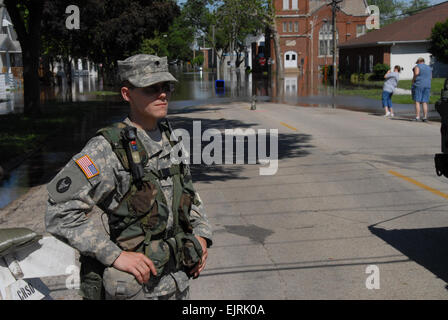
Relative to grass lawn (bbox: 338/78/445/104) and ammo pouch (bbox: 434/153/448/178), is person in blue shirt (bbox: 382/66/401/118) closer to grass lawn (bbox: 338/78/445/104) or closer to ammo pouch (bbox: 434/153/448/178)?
grass lawn (bbox: 338/78/445/104)

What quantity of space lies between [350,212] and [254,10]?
48.7 metres

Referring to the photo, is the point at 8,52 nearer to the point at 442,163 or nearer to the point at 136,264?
the point at 442,163

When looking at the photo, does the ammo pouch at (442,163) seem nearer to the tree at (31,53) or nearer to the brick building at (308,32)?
the tree at (31,53)

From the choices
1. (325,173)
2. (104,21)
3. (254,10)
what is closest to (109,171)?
(325,173)

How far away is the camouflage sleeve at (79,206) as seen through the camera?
2662mm

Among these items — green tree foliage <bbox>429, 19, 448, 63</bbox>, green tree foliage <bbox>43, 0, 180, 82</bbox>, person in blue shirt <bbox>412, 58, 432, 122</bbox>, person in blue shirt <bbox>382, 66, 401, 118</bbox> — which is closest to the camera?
person in blue shirt <bbox>412, 58, 432, 122</bbox>

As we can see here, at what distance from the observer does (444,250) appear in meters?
6.34

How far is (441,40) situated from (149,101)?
40.9m

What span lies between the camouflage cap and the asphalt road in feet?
9.20

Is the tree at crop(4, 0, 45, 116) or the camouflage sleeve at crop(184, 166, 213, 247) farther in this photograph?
the tree at crop(4, 0, 45, 116)

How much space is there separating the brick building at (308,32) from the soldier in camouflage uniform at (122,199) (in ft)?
277

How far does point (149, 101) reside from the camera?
116 inches

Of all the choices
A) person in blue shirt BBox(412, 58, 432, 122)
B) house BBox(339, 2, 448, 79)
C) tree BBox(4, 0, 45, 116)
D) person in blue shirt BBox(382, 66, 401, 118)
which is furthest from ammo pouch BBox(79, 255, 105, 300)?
house BBox(339, 2, 448, 79)

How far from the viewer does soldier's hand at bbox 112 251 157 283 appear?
268 cm
